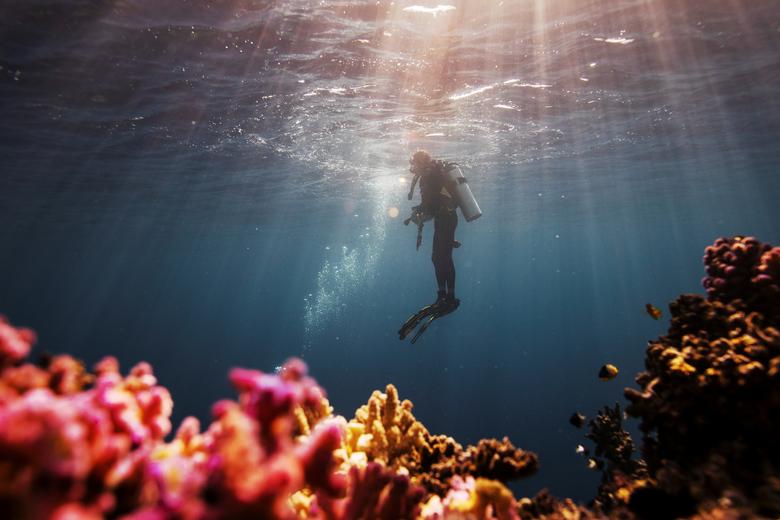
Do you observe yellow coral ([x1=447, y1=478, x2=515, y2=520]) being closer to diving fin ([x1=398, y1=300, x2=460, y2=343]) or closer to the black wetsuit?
diving fin ([x1=398, y1=300, x2=460, y2=343])

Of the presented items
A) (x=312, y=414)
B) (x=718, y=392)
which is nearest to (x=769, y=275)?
(x=718, y=392)

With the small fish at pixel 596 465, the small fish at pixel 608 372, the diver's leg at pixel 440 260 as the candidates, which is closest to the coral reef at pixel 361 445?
the small fish at pixel 596 465

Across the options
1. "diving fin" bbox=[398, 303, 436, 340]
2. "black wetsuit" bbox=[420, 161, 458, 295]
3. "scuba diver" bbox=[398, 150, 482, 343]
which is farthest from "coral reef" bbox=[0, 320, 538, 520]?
"black wetsuit" bbox=[420, 161, 458, 295]

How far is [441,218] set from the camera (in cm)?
1021

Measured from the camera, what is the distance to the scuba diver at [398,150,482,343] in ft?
32.1

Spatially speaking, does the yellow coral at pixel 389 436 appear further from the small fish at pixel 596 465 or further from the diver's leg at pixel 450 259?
the diver's leg at pixel 450 259

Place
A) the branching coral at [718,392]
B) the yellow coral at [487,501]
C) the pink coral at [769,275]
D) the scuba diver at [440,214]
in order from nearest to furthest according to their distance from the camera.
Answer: the yellow coral at [487,501]
the branching coral at [718,392]
the pink coral at [769,275]
the scuba diver at [440,214]

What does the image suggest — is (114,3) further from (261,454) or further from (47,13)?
(261,454)

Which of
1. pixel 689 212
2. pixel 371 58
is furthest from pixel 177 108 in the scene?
pixel 689 212

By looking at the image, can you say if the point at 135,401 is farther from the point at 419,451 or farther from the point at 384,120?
the point at 384,120

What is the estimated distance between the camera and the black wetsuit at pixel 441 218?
995 centimetres

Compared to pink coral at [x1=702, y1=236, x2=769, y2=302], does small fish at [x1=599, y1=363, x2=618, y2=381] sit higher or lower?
lower

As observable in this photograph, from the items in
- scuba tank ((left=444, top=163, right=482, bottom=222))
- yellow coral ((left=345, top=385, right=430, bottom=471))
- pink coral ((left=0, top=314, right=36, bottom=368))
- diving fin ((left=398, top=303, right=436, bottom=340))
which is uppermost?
pink coral ((left=0, top=314, right=36, bottom=368))

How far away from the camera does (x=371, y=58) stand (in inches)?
521
